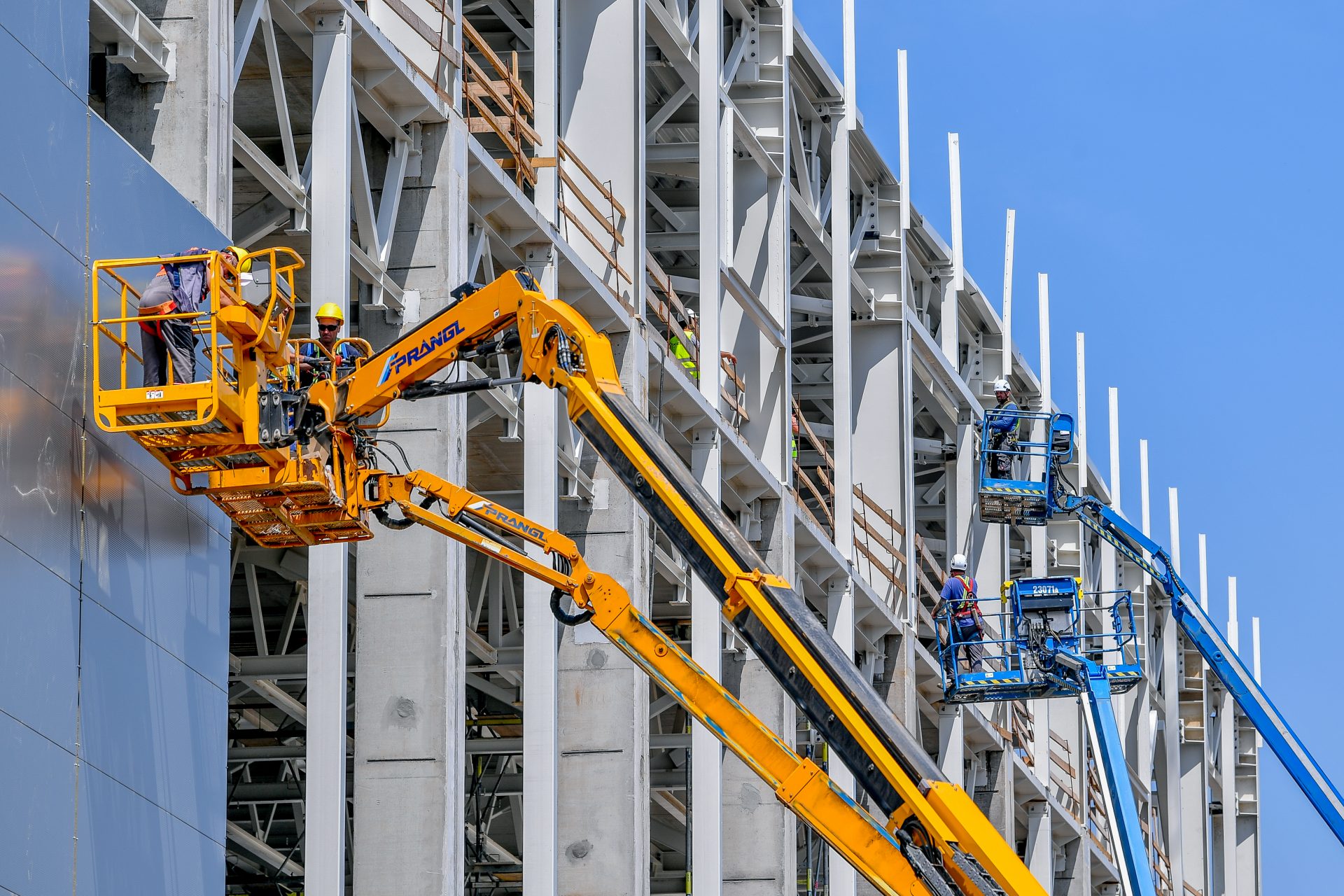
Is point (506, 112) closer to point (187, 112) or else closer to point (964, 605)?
point (964, 605)

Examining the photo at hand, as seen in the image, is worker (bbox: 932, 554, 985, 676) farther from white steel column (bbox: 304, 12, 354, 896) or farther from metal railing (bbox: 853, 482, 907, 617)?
metal railing (bbox: 853, 482, 907, 617)

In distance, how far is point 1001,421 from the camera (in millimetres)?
31406

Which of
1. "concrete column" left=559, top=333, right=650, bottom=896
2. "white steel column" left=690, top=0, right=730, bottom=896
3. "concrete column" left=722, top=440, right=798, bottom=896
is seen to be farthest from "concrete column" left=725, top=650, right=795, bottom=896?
"concrete column" left=559, top=333, right=650, bottom=896

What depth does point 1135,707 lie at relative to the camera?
2418 inches

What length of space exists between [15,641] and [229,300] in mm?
3128

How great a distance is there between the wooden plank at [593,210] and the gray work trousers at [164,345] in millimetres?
13942

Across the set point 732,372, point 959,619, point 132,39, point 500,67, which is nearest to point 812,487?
point 732,372

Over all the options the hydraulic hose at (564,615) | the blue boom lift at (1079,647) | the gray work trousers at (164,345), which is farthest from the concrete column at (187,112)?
the blue boom lift at (1079,647)

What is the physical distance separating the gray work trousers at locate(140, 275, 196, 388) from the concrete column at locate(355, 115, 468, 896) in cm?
768

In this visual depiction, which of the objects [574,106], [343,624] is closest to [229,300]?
[343,624]

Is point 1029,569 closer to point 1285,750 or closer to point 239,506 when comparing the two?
point 1285,750

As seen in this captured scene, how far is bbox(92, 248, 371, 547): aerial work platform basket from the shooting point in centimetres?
1584

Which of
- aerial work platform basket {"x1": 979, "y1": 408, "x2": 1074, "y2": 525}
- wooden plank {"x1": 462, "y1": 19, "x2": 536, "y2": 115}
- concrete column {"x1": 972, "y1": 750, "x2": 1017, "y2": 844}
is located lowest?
concrete column {"x1": 972, "y1": 750, "x2": 1017, "y2": 844}

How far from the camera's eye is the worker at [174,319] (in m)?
15.9
